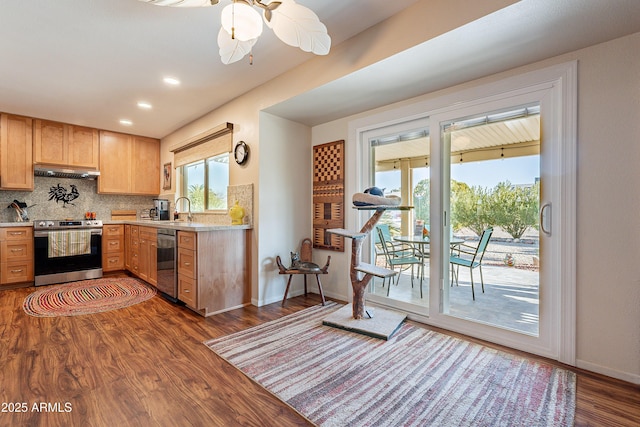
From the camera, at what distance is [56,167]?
4.30 m

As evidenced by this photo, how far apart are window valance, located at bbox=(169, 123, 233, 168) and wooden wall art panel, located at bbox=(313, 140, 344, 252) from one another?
3.69 ft

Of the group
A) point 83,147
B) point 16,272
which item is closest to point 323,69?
point 83,147

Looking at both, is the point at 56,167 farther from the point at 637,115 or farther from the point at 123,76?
the point at 637,115

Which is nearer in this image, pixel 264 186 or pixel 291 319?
pixel 291 319

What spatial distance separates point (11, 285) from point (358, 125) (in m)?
5.02

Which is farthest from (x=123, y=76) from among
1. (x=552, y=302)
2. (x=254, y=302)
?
(x=552, y=302)

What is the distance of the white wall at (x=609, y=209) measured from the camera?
68.5 inches

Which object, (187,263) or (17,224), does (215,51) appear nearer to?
(187,263)

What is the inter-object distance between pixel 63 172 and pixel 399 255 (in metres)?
5.06

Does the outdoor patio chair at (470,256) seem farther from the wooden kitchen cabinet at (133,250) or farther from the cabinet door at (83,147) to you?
the cabinet door at (83,147)

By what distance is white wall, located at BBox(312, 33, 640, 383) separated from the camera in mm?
1739

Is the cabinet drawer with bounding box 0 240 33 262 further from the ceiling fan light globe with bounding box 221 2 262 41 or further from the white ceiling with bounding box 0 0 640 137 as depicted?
the ceiling fan light globe with bounding box 221 2 262 41

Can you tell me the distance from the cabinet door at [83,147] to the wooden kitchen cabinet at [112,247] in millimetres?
1095

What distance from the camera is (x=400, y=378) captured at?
5.80ft
